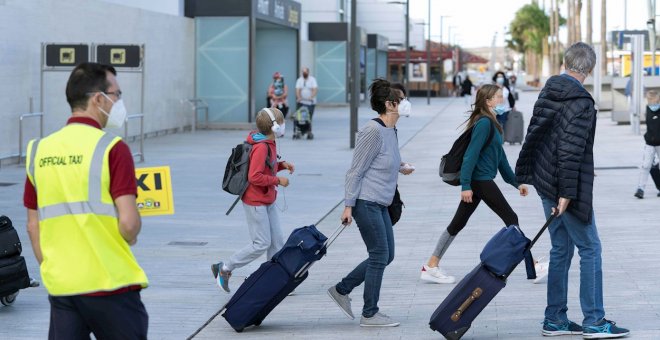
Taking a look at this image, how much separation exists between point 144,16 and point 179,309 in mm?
21261

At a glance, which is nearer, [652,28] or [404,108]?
[404,108]

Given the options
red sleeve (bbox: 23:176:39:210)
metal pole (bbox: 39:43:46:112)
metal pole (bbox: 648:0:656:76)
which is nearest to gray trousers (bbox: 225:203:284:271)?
red sleeve (bbox: 23:176:39:210)

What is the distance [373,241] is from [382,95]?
896 millimetres

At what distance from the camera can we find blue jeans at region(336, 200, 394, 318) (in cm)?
775

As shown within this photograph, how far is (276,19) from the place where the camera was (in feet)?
120

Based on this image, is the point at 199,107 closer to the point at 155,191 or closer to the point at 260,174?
the point at 260,174

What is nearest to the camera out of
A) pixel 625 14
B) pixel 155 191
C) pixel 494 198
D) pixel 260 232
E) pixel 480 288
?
pixel 155 191

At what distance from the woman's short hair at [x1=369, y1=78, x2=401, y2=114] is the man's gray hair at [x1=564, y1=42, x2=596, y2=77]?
1134 mm

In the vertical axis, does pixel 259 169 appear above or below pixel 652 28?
below

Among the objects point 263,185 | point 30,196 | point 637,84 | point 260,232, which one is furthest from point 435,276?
point 637,84

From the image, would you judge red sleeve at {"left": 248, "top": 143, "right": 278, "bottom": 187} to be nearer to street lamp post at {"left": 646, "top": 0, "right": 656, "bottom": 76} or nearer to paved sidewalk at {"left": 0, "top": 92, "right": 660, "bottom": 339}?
paved sidewalk at {"left": 0, "top": 92, "right": 660, "bottom": 339}

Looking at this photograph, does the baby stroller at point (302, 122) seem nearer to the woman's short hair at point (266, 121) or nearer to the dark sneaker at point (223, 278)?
the dark sneaker at point (223, 278)

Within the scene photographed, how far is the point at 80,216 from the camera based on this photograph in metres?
4.56

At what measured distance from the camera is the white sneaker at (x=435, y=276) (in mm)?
9539
